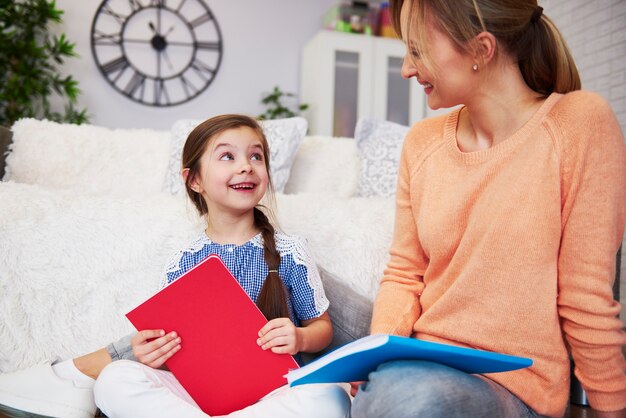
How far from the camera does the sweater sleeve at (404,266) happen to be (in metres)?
0.90

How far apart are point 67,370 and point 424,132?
811 millimetres

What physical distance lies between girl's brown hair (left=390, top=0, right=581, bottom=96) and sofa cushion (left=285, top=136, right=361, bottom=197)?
994 millimetres

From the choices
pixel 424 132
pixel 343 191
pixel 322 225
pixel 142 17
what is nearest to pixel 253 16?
pixel 142 17

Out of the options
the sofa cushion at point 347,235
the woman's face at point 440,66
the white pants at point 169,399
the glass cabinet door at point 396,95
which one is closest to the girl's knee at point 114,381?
the white pants at point 169,399

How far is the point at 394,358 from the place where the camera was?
2.16 ft

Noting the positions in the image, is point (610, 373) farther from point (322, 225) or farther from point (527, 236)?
point (322, 225)

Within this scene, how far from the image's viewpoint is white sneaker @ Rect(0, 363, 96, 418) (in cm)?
97

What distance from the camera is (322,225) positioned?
1301 mm

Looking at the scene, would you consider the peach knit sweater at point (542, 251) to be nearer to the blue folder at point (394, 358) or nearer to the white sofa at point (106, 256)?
the blue folder at point (394, 358)

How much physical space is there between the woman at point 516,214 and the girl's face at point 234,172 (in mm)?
356

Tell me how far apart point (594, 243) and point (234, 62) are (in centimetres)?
333

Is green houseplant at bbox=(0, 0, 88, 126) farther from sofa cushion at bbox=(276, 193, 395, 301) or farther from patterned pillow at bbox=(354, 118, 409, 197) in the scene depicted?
sofa cushion at bbox=(276, 193, 395, 301)

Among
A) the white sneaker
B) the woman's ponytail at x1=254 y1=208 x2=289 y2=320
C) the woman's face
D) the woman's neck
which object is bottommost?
the white sneaker

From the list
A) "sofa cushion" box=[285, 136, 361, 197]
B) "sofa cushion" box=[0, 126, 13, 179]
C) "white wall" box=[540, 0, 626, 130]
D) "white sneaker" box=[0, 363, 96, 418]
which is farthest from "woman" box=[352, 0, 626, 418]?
"white wall" box=[540, 0, 626, 130]
